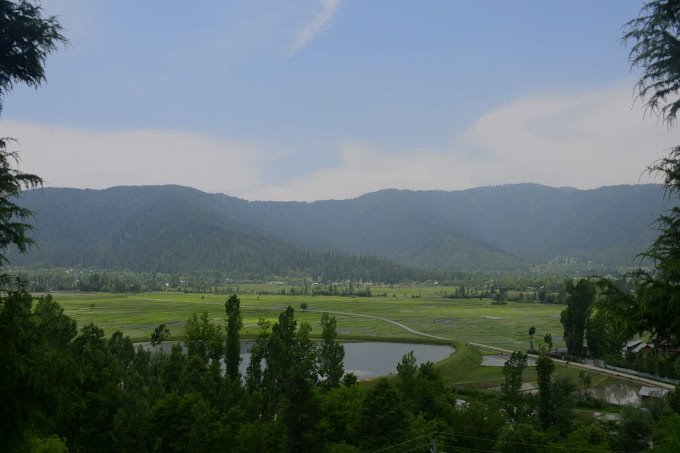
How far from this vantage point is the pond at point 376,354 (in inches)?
3182

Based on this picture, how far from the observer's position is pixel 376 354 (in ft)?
314

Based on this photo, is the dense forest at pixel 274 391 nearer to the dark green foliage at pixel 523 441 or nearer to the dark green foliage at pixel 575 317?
Answer: the dark green foliage at pixel 523 441

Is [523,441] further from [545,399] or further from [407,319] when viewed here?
[407,319]

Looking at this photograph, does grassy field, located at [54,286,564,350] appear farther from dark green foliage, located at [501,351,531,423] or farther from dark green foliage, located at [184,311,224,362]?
dark green foliage, located at [501,351,531,423]

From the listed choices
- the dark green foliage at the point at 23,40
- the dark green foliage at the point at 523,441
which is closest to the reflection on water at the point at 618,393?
the dark green foliage at the point at 523,441

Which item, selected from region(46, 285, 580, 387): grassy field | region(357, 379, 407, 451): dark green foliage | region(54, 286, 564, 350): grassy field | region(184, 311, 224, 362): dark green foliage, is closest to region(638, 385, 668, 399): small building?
region(46, 285, 580, 387): grassy field

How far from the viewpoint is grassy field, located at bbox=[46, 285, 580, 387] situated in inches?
3531

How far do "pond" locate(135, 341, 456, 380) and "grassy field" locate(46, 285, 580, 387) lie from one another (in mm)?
3531

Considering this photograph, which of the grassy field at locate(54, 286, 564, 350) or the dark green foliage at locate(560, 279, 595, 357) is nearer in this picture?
the dark green foliage at locate(560, 279, 595, 357)

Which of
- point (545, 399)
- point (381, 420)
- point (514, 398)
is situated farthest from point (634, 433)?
point (381, 420)

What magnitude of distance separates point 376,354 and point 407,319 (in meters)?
46.7

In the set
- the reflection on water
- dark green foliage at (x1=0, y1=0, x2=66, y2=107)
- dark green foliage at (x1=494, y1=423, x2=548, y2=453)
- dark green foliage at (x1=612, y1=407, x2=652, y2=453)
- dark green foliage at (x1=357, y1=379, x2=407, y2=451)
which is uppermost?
dark green foliage at (x1=0, y1=0, x2=66, y2=107)

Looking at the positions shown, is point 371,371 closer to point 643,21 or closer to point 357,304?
point 643,21

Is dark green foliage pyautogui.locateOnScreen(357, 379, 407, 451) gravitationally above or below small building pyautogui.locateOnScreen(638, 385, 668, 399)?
above
